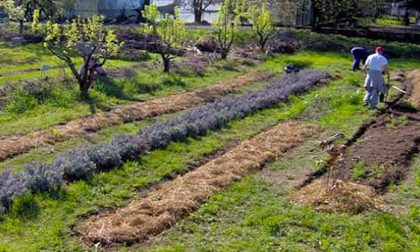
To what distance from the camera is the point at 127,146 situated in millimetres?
10523

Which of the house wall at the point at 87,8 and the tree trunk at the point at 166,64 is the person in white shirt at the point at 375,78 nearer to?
the tree trunk at the point at 166,64

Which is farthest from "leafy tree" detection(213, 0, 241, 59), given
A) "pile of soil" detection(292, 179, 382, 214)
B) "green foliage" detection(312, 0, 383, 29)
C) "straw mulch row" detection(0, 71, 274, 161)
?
"pile of soil" detection(292, 179, 382, 214)

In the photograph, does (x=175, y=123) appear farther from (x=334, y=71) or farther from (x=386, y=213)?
(x=334, y=71)

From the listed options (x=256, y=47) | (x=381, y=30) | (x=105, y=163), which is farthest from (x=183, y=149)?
(x=381, y=30)

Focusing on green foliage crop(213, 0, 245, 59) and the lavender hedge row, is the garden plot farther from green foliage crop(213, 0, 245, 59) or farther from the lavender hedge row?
green foliage crop(213, 0, 245, 59)

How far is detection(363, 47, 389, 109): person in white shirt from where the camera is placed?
15.0 m

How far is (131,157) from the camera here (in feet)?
34.3

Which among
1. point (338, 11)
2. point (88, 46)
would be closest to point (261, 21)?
point (88, 46)

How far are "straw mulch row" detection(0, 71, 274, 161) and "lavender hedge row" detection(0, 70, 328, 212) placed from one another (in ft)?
2.79

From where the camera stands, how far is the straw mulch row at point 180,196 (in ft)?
24.2

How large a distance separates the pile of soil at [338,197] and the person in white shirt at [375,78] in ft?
21.6

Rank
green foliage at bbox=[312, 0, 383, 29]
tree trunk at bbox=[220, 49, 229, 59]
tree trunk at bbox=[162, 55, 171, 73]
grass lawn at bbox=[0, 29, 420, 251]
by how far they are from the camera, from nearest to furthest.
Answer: grass lawn at bbox=[0, 29, 420, 251], tree trunk at bbox=[162, 55, 171, 73], tree trunk at bbox=[220, 49, 229, 59], green foliage at bbox=[312, 0, 383, 29]

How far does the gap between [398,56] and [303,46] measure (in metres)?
4.59

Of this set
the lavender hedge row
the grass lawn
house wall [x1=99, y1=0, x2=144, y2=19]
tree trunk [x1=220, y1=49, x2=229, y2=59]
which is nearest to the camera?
the grass lawn
